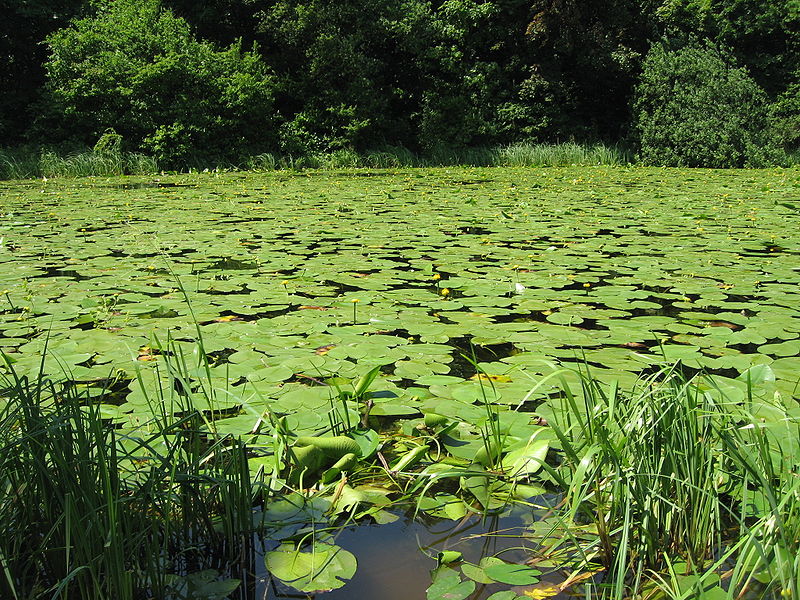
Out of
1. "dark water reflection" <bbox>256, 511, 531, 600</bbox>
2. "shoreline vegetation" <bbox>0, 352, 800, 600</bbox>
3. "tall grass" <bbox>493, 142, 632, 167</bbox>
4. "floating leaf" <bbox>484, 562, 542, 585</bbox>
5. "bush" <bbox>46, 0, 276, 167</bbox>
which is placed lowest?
"dark water reflection" <bbox>256, 511, 531, 600</bbox>

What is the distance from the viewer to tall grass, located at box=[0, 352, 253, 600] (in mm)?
936

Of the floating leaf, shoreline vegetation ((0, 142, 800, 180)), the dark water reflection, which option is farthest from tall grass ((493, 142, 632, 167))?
the floating leaf

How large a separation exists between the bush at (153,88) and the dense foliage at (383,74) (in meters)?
0.03

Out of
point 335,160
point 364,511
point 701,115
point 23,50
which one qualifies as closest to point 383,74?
point 335,160

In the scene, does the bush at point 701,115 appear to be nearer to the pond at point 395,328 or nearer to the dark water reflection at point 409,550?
the pond at point 395,328

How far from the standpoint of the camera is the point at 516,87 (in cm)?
1517

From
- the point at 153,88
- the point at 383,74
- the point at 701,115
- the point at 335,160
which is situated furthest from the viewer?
the point at 383,74

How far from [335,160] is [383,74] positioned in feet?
12.0

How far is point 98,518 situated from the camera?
3.13ft

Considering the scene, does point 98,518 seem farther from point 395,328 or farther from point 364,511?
point 395,328

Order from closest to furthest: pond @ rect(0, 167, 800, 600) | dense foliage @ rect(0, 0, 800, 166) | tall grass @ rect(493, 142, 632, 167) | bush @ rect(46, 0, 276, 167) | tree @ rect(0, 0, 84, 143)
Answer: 1. pond @ rect(0, 167, 800, 600)
2. bush @ rect(46, 0, 276, 167)
3. dense foliage @ rect(0, 0, 800, 166)
4. tall grass @ rect(493, 142, 632, 167)
5. tree @ rect(0, 0, 84, 143)

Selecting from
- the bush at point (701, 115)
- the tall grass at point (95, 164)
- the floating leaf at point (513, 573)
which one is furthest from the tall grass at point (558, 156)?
the floating leaf at point (513, 573)

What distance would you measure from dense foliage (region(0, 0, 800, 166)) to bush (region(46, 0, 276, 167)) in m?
0.03

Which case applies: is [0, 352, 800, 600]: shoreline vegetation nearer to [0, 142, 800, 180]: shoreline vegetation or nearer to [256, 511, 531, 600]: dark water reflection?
[256, 511, 531, 600]: dark water reflection
